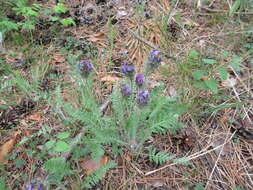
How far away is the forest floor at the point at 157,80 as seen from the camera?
1.48m

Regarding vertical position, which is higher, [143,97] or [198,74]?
[143,97]

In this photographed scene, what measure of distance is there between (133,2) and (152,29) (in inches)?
18.0

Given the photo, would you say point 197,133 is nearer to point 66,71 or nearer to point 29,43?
point 66,71

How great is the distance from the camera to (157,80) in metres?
1.98

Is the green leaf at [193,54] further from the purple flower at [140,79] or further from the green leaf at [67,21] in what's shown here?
the green leaf at [67,21]

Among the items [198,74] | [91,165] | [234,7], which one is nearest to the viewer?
[91,165]

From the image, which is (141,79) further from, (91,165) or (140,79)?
(91,165)

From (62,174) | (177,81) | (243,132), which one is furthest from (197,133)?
(62,174)

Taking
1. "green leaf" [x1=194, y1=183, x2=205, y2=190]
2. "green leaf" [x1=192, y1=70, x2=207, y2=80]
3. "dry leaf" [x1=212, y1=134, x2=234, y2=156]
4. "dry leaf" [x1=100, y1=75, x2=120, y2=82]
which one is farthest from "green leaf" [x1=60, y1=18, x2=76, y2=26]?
"green leaf" [x1=194, y1=183, x2=205, y2=190]

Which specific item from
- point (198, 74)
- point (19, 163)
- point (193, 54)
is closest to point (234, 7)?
point (193, 54)

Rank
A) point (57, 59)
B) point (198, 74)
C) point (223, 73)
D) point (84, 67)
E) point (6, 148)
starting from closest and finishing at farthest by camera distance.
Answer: point (84, 67) → point (6, 148) → point (223, 73) → point (198, 74) → point (57, 59)

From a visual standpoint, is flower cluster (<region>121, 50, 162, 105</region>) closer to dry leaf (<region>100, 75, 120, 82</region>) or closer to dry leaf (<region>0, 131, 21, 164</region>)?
dry leaf (<region>100, 75, 120, 82</region>)

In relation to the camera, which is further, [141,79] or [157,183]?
[157,183]

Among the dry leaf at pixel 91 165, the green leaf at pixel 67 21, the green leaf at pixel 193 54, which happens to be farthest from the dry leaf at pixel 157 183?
the green leaf at pixel 67 21
